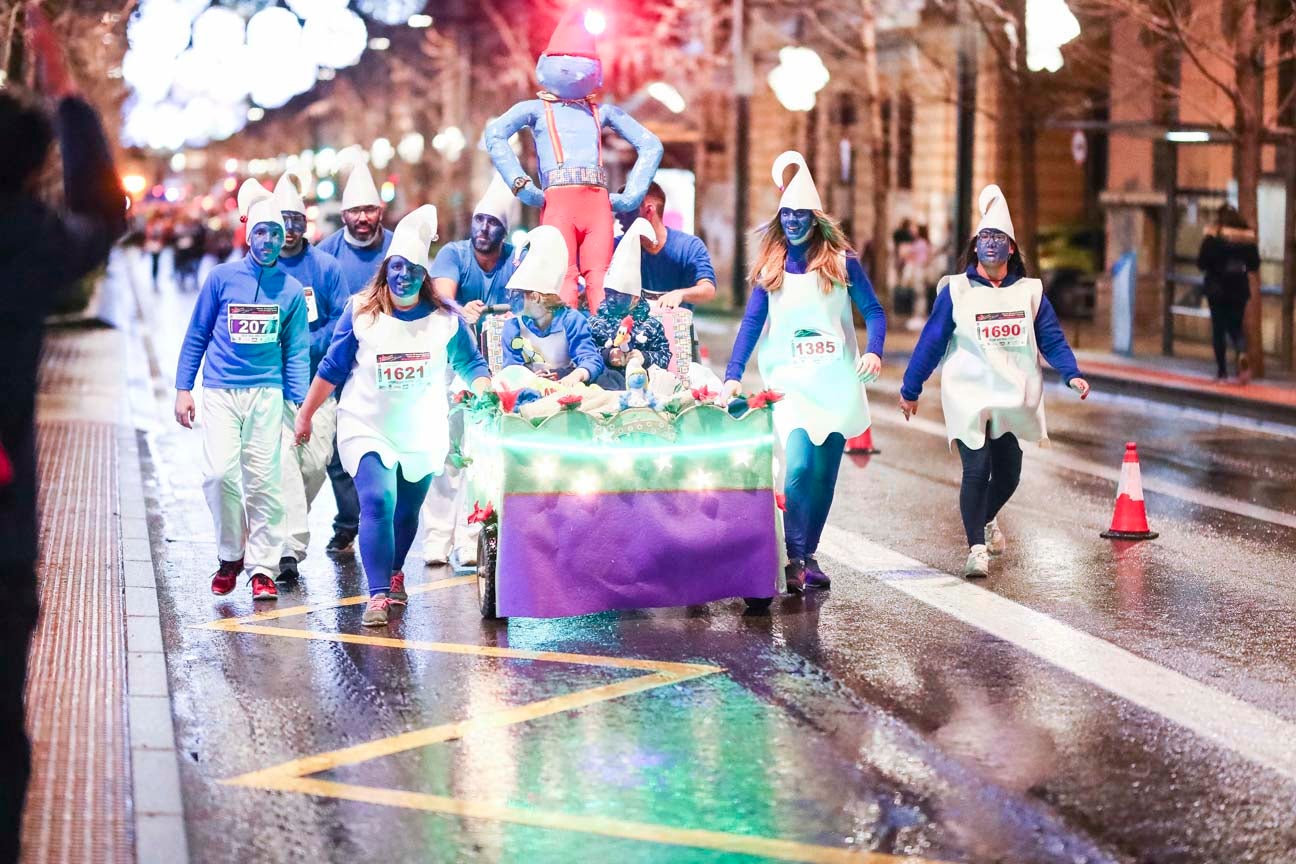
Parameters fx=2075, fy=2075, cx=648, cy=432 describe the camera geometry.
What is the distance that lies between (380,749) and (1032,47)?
54.3 feet

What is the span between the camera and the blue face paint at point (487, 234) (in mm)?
10748

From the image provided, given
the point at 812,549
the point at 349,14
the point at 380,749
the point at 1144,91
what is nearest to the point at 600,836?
A: the point at 380,749

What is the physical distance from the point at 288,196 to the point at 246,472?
4.97 ft

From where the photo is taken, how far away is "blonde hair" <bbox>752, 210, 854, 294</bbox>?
1012 cm

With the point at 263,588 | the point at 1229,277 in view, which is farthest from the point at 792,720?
the point at 1229,277

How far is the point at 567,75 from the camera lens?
11805 mm

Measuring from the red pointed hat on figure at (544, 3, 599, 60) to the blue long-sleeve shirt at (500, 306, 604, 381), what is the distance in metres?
2.76

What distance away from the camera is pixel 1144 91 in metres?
29.8

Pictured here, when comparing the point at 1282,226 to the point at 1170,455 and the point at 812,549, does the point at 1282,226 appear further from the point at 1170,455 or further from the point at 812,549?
the point at 812,549

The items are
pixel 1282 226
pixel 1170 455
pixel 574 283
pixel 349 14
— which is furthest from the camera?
pixel 1282 226

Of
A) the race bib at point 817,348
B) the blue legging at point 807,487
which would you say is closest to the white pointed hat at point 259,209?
the race bib at point 817,348

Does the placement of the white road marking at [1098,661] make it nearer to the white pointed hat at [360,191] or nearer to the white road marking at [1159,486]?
the white road marking at [1159,486]

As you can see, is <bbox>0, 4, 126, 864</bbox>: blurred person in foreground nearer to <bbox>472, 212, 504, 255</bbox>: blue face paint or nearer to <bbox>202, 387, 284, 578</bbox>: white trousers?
<bbox>202, 387, 284, 578</bbox>: white trousers

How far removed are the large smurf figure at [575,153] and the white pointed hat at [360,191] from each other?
719 millimetres
